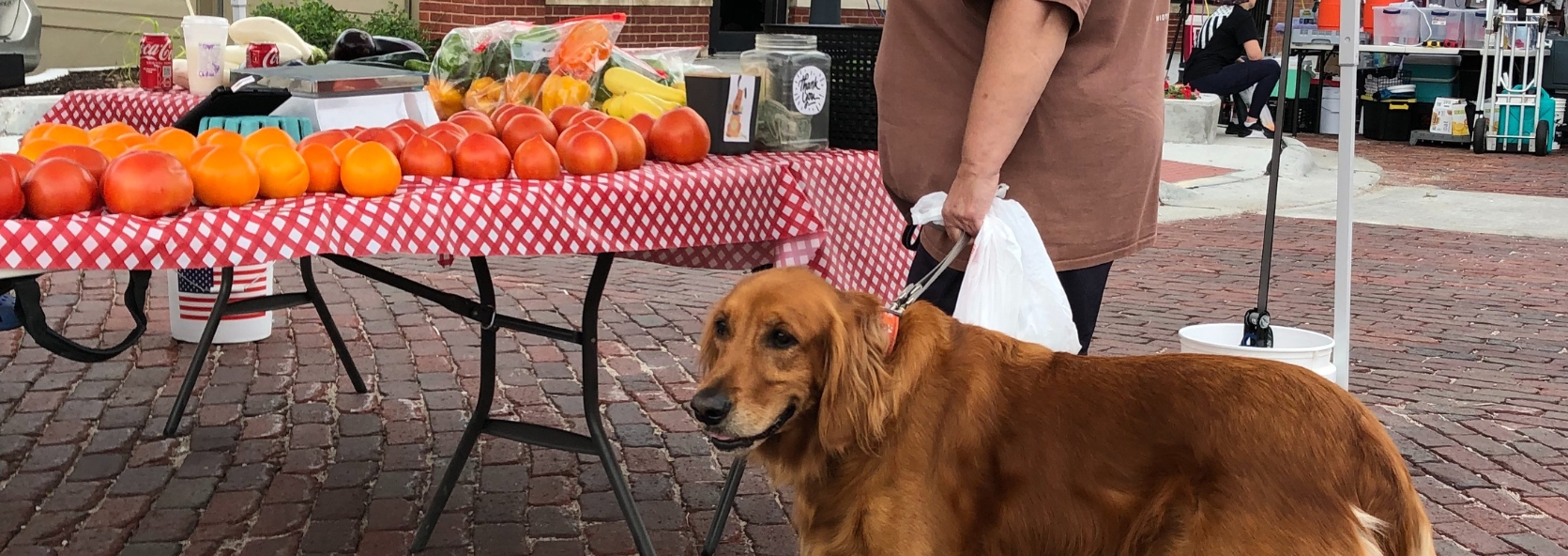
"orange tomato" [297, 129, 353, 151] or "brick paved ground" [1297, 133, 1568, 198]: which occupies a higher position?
"orange tomato" [297, 129, 353, 151]

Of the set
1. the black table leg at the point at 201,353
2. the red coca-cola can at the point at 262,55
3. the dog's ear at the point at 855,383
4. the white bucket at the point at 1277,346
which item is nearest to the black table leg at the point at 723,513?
the dog's ear at the point at 855,383

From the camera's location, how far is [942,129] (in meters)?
3.13

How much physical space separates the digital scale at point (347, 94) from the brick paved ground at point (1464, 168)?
11844 millimetres

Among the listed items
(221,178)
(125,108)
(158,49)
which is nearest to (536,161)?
(221,178)

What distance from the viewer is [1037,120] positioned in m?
3.08

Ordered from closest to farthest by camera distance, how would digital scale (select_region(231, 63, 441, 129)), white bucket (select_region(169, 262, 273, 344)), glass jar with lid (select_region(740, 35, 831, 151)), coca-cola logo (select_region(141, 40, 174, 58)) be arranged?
digital scale (select_region(231, 63, 441, 129))
glass jar with lid (select_region(740, 35, 831, 151))
coca-cola logo (select_region(141, 40, 174, 58))
white bucket (select_region(169, 262, 273, 344))

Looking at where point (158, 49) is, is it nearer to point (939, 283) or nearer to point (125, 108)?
point (125, 108)

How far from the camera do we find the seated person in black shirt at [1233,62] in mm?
16281

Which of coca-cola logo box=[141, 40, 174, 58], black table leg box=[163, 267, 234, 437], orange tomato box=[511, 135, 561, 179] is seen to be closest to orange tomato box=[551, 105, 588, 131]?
orange tomato box=[511, 135, 561, 179]

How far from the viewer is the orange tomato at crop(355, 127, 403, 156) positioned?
11.0 feet

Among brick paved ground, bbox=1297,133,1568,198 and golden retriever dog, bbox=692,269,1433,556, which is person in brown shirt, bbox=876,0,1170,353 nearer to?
golden retriever dog, bbox=692,269,1433,556

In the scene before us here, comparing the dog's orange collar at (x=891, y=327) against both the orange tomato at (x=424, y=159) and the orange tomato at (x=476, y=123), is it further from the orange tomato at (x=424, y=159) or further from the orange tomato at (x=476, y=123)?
the orange tomato at (x=476, y=123)

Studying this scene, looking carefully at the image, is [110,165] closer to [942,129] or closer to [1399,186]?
[942,129]

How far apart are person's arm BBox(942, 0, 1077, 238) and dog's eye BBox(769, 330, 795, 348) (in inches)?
25.0
